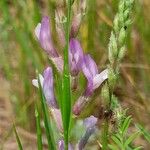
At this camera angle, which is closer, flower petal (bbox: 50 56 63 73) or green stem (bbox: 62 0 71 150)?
green stem (bbox: 62 0 71 150)

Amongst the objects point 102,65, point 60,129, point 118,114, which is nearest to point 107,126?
point 118,114

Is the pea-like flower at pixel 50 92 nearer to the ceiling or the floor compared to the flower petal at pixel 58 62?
nearer to the floor

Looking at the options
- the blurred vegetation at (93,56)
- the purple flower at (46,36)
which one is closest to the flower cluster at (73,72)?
the purple flower at (46,36)

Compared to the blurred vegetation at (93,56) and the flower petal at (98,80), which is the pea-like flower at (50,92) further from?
the blurred vegetation at (93,56)

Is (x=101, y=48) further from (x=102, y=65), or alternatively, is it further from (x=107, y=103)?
(x=107, y=103)

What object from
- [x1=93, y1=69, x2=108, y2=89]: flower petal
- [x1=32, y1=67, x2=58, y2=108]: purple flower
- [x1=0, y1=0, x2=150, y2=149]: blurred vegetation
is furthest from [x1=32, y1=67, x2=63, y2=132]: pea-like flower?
[x1=0, y1=0, x2=150, y2=149]: blurred vegetation

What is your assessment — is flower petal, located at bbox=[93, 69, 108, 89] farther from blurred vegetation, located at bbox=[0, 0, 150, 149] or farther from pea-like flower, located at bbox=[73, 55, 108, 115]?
blurred vegetation, located at bbox=[0, 0, 150, 149]
